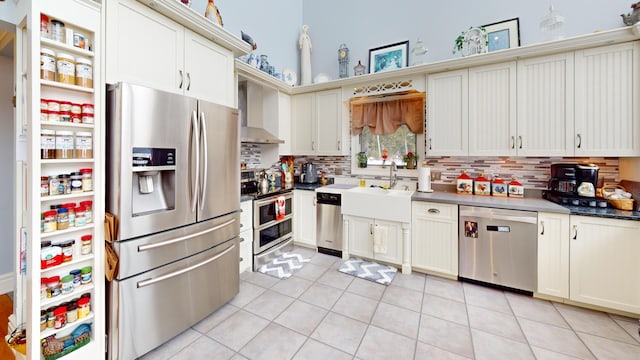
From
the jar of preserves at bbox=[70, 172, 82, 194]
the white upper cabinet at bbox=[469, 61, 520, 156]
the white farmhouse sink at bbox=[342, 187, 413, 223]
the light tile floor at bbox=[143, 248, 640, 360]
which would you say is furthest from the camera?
the white farmhouse sink at bbox=[342, 187, 413, 223]

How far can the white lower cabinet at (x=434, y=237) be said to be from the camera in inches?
101

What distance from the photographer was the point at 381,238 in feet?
9.47

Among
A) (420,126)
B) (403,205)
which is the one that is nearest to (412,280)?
(403,205)

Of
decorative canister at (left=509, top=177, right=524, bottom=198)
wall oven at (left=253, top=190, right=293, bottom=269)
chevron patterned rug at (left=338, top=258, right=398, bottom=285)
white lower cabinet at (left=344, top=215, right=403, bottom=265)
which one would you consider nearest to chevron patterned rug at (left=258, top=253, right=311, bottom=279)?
wall oven at (left=253, top=190, right=293, bottom=269)

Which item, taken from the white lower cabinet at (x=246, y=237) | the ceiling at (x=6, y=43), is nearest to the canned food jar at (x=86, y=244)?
the white lower cabinet at (x=246, y=237)

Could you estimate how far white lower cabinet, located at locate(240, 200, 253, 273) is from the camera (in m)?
2.71

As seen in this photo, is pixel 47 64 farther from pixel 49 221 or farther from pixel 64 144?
pixel 49 221

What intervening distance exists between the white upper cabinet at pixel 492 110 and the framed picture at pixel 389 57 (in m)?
0.94

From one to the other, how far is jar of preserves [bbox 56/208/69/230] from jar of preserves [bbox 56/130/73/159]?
0.97ft

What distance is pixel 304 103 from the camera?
3758 millimetres

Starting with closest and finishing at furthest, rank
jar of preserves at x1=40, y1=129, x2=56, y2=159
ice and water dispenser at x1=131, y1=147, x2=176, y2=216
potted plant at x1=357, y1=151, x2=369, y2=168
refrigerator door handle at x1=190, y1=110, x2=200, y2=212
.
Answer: jar of preserves at x1=40, y1=129, x2=56, y2=159
ice and water dispenser at x1=131, y1=147, x2=176, y2=216
refrigerator door handle at x1=190, y1=110, x2=200, y2=212
potted plant at x1=357, y1=151, x2=369, y2=168

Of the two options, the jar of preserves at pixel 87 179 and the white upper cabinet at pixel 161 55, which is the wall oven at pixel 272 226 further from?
the jar of preserves at pixel 87 179

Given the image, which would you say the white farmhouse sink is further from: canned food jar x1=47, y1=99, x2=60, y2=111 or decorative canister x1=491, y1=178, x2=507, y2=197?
canned food jar x1=47, y1=99, x2=60, y2=111

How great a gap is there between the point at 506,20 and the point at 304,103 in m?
2.61
